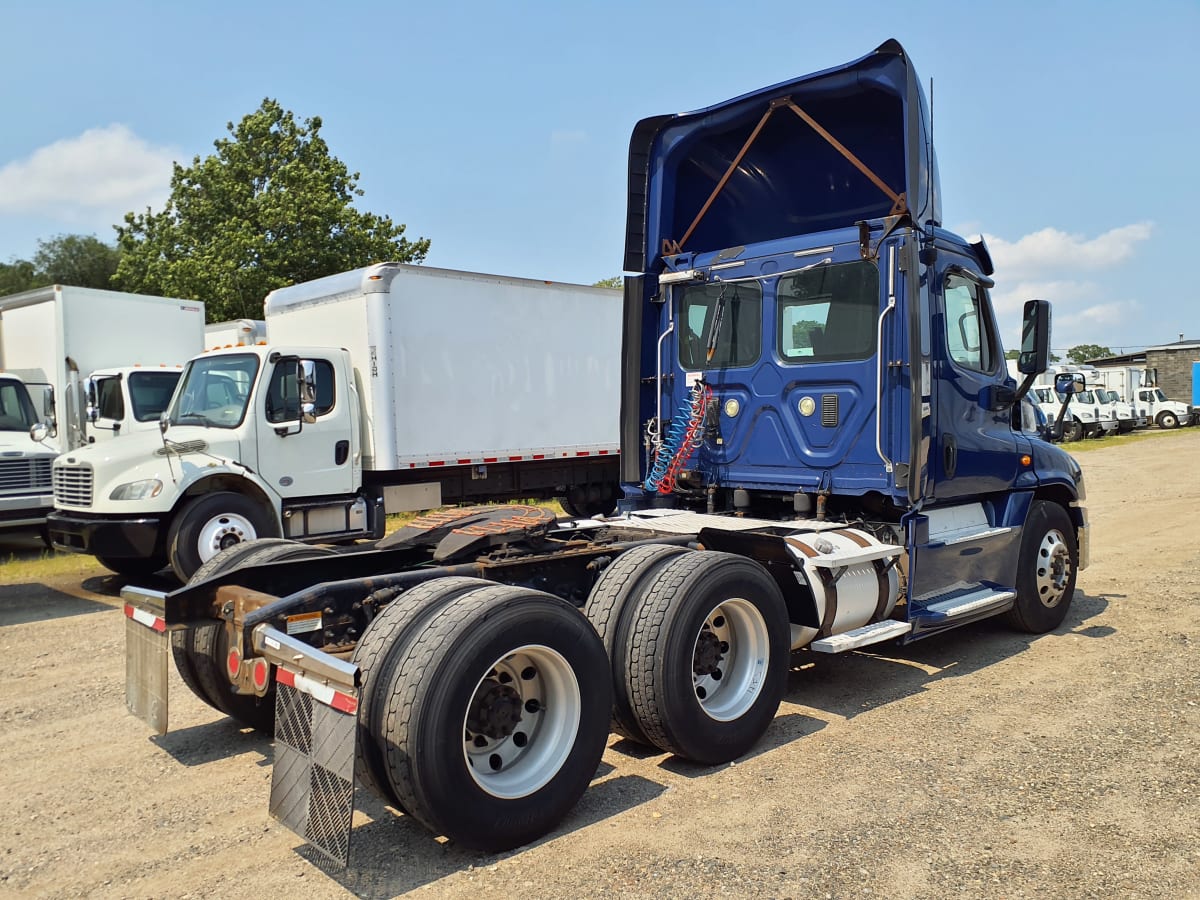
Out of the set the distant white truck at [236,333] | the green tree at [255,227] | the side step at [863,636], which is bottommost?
the side step at [863,636]

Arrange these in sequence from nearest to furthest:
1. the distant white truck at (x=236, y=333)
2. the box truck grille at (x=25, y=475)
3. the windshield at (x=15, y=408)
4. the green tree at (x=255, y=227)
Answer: the box truck grille at (x=25, y=475) < the windshield at (x=15, y=408) < the distant white truck at (x=236, y=333) < the green tree at (x=255, y=227)

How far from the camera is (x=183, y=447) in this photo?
31.1 ft

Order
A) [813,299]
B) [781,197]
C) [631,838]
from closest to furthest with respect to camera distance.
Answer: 1. [631,838]
2. [813,299]
3. [781,197]

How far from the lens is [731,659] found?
491cm

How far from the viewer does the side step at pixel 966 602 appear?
596cm

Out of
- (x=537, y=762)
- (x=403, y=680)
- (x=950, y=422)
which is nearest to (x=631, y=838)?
(x=537, y=762)

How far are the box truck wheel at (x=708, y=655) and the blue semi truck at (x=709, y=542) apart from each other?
0.01m

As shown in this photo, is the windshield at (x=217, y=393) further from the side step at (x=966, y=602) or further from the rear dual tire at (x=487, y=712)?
the side step at (x=966, y=602)

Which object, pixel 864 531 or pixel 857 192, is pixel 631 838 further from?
pixel 857 192

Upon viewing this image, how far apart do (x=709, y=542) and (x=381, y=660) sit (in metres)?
2.51

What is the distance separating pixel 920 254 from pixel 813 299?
0.75 m

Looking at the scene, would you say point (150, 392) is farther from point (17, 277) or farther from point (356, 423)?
point (17, 277)

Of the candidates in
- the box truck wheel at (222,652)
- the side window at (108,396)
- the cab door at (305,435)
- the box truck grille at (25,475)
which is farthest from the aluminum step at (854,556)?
the box truck grille at (25,475)

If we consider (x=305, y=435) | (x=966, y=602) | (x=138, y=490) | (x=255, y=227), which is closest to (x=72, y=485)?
(x=138, y=490)
